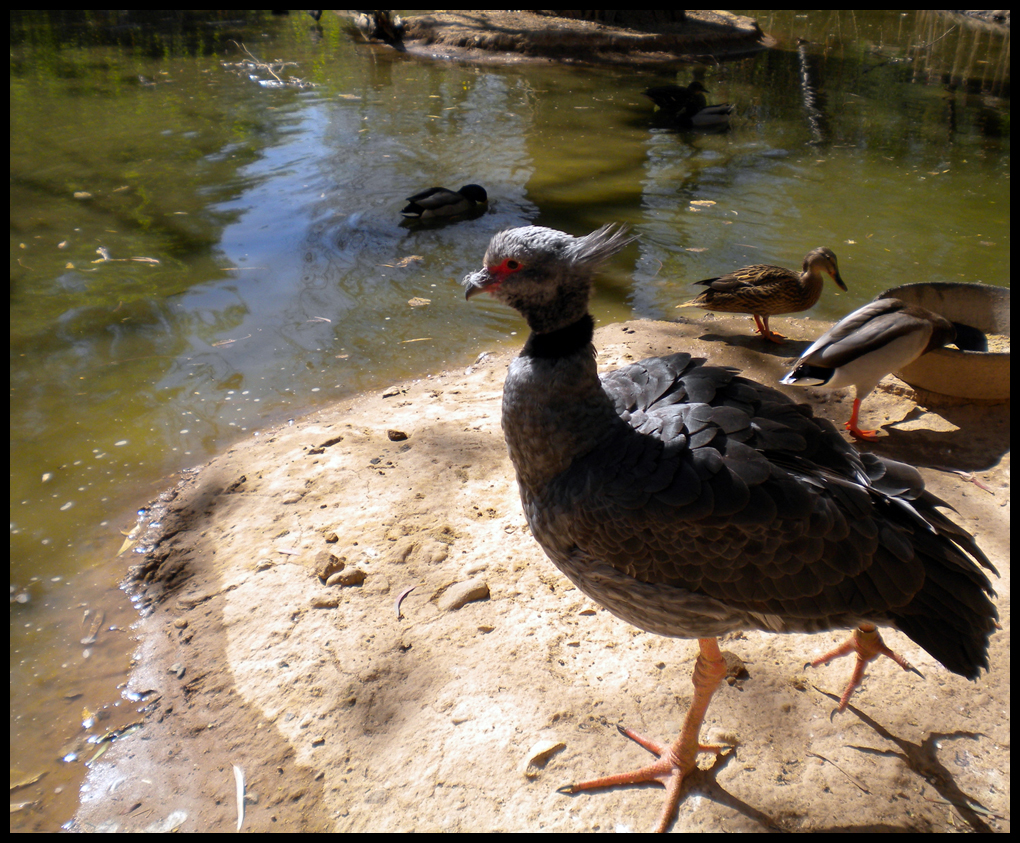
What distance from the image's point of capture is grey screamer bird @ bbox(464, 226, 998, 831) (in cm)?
241

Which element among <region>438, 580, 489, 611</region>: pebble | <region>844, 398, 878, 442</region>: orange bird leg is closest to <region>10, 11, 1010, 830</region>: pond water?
<region>438, 580, 489, 611</region>: pebble

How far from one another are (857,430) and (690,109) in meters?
9.58

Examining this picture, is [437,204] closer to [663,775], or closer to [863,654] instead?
[863,654]

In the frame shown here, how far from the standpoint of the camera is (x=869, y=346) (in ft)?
14.2

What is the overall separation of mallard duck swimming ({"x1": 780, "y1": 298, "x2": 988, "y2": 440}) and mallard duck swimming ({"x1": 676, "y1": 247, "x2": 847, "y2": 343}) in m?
1.18

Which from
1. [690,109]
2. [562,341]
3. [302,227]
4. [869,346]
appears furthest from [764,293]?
[690,109]

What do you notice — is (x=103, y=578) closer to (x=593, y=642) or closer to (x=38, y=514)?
(x=38, y=514)

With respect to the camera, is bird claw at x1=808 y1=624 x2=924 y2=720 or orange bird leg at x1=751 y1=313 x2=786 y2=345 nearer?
bird claw at x1=808 y1=624 x2=924 y2=720

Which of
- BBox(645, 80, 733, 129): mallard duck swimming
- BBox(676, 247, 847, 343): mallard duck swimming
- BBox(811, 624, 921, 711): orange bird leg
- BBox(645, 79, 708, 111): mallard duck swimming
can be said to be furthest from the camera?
BBox(645, 79, 708, 111): mallard duck swimming

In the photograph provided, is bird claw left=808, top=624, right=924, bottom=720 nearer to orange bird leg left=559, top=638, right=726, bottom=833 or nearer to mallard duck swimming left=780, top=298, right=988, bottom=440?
orange bird leg left=559, top=638, right=726, bottom=833

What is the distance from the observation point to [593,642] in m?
3.27

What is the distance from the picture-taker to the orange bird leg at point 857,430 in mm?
4602

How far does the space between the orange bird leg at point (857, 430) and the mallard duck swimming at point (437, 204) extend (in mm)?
5552

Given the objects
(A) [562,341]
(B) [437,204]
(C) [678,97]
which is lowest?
(B) [437,204]
